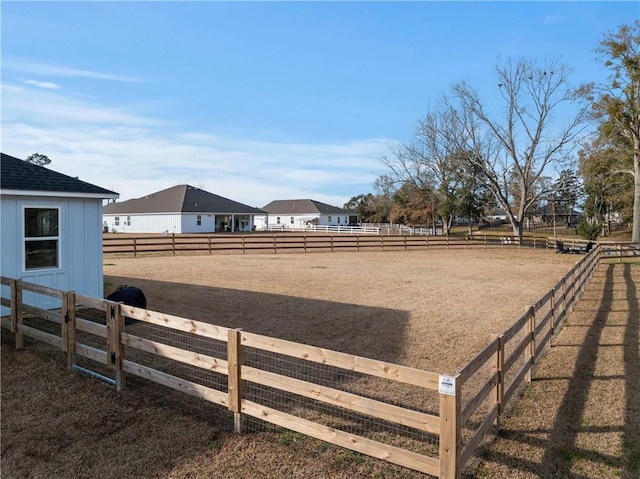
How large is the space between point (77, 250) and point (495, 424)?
808 centimetres

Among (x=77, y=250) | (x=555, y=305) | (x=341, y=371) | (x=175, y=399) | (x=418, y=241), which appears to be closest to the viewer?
(x=175, y=399)

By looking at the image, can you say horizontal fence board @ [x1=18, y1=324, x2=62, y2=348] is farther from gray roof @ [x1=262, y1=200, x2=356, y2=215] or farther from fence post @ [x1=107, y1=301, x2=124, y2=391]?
gray roof @ [x1=262, y1=200, x2=356, y2=215]

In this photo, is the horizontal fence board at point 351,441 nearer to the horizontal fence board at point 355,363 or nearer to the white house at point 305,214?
the horizontal fence board at point 355,363

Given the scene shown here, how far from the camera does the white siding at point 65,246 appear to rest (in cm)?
813

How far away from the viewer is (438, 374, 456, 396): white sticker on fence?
10.9 feet

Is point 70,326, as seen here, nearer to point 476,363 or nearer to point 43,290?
point 43,290

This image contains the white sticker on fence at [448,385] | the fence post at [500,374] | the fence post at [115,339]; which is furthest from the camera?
the fence post at [115,339]

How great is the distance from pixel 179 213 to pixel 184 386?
43.8 meters

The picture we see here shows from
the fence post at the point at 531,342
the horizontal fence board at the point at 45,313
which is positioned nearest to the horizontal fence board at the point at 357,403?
the fence post at the point at 531,342

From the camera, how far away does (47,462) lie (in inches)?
151

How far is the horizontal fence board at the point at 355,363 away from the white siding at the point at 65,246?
19.8 feet

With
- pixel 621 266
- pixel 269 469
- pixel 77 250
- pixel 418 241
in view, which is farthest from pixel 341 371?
pixel 418 241

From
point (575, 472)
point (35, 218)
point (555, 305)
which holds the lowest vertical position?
point (575, 472)

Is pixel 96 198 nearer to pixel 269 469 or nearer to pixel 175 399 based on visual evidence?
pixel 175 399
